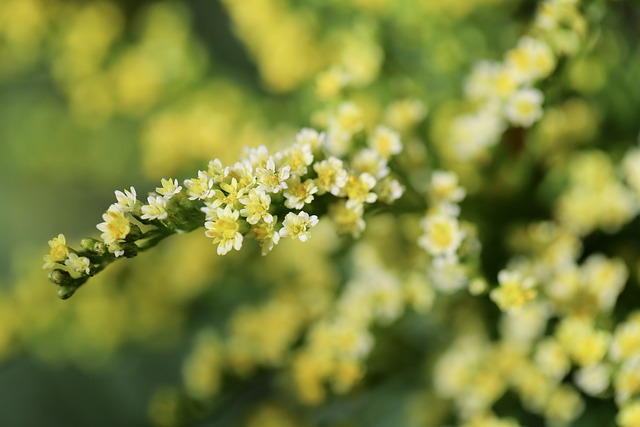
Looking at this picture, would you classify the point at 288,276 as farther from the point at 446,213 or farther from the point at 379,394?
the point at 446,213

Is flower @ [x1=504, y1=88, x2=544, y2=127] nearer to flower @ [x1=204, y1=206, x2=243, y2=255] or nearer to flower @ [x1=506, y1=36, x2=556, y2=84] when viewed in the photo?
flower @ [x1=506, y1=36, x2=556, y2=84]

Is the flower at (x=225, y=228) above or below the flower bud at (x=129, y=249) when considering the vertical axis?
below

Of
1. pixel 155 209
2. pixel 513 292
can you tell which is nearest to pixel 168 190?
pixel 155 209

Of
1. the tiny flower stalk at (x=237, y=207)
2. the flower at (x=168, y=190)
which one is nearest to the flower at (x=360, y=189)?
the tiny flower stalk at (x=237, y=207)

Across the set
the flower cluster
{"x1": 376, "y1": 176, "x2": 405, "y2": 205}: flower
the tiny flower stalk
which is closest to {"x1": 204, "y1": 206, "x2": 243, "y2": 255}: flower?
the tiny flower stalk

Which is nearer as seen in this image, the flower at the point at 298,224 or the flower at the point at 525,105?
the flower at the point at 298,224

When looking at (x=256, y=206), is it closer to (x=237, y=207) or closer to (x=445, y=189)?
(x=237, y=207)

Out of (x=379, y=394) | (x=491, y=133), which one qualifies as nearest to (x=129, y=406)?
(x=379, y=394)

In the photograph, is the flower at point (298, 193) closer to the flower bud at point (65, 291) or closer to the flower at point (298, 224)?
the flower at point (298, 224)
